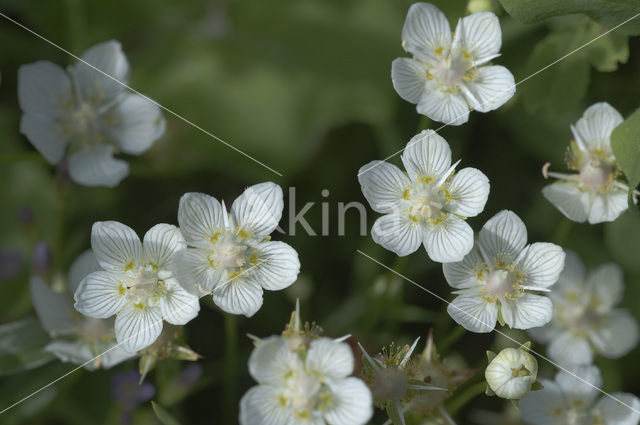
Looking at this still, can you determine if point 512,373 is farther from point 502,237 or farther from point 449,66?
point 449,66

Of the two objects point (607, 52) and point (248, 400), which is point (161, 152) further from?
point (607, 52)

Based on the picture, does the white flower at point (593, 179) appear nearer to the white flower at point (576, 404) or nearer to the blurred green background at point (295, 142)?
the blurred green background at point (295, 142)

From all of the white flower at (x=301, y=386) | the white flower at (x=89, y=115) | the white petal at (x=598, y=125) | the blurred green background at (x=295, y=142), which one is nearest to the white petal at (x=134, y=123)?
the white flower at (x=89, y=115)

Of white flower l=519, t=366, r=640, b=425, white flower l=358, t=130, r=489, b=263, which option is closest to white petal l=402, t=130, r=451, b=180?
white flower l=358, t=130, r=489, b=263

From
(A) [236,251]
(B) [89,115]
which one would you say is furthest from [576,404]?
(B) [89,115]

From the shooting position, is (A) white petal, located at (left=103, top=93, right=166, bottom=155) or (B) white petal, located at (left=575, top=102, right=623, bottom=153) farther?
(A) white petal, located at (left=103, top=93, right=166, bottom=155)

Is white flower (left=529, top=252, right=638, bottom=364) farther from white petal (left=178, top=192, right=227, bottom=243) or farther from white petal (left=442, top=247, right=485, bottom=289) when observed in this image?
white petal (left=178, top=192, right=227, bottom=243)
